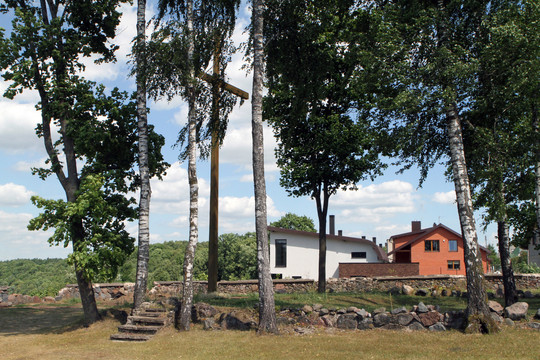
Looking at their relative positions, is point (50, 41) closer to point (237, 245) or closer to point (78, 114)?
point (78, 114)

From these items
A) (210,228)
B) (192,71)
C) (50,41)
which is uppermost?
(50,41)

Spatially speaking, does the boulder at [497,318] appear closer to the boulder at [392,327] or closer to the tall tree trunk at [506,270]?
the boulder at [392,327]

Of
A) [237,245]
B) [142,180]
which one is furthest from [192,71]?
[237,245]

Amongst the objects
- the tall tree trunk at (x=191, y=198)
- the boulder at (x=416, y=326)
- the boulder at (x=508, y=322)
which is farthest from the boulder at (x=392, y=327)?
the tall tree trunk at (x=191, y=198)

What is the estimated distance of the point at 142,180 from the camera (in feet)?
60.9

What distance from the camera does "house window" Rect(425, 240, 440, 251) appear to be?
5262cm

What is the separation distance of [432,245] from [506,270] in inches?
1303

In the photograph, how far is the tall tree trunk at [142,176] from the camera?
710 inches

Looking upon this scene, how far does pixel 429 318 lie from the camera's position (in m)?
15.6

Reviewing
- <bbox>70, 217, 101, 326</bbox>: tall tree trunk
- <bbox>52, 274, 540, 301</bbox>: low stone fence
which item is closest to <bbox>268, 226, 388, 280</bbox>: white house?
<bbox>52, 274, 540, 301</bbox>: low stone fence

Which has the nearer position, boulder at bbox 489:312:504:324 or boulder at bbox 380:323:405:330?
boulder at bbox 489:312:504:324

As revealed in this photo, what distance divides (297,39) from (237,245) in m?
50.4

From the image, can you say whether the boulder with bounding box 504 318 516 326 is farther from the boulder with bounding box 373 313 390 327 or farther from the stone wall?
the stone wall

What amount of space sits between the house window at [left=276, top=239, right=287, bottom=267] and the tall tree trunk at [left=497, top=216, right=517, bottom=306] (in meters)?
26.9
